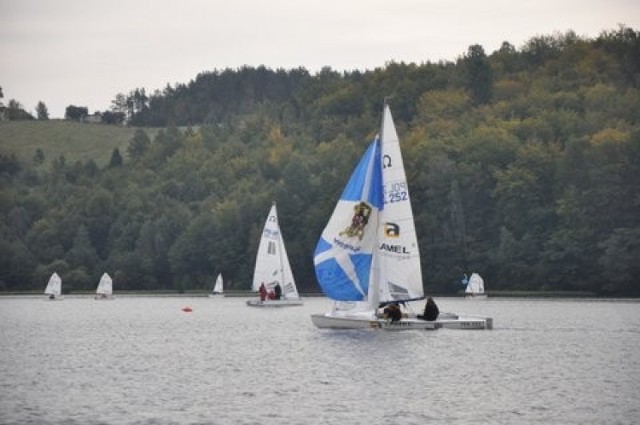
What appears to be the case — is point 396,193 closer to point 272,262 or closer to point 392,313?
point 392,313

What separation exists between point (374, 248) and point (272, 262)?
130 ft

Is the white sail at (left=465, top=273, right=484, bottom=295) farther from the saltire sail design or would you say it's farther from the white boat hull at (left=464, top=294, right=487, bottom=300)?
the saltire sail design

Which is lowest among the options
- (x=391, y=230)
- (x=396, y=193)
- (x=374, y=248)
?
(x=374, y=248)

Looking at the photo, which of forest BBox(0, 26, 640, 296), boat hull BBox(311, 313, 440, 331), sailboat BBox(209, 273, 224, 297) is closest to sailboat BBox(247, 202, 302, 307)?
forest BBox(0, 26, 640, 296)

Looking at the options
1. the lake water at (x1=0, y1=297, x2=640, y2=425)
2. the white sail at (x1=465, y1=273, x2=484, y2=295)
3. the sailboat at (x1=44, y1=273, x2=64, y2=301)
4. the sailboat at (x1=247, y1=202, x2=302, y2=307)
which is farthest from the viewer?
the sailboat at (x1=44, y1=273, x2=64, y2=301)

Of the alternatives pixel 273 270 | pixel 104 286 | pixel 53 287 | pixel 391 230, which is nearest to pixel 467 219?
pixel 104 286

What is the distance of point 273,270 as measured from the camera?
10956 cm

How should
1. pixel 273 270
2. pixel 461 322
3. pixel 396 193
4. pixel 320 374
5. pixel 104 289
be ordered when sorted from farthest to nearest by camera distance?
1. pixel 104 289
2. pixel 273 270
3. pixel 461 322
4. pixel 396 193
5. pixel 320 374

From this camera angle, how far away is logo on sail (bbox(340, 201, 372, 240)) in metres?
70.1

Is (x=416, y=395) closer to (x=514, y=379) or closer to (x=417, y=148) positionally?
(x=514, y=379)

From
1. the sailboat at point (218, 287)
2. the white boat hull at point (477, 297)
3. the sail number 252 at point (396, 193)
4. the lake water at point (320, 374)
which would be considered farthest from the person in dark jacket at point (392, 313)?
the sailboat at point (218, 287)

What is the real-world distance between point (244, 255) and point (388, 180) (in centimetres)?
10371

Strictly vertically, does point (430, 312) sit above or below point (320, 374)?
above

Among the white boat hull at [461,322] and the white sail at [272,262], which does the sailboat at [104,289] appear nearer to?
the white sail at [272,262]
